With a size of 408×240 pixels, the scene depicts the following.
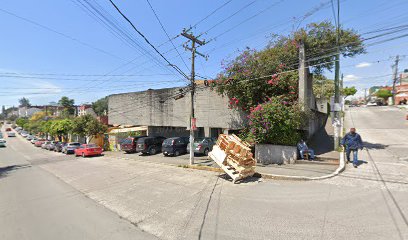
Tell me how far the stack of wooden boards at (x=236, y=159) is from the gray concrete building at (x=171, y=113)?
254 inches

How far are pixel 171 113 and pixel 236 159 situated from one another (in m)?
14.2

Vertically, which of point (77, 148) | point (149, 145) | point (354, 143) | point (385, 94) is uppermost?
point (385, 94)

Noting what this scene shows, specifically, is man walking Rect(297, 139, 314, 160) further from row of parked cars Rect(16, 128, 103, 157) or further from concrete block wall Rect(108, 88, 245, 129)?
row of parked cars Rect(16, 128, 103, 157)

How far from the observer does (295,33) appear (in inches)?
546

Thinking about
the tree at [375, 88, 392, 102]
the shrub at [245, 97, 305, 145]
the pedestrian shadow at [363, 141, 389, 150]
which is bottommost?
the pedestrian shadow at [363, 141, 389, 150]

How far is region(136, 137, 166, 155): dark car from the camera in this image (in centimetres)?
1889

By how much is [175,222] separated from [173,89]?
18.0m

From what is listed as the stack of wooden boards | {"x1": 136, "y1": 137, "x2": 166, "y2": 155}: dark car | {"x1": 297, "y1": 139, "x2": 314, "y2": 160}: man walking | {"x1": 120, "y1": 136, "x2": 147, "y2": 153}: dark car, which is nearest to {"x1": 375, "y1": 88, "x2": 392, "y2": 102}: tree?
{"x1": 297, "y1": 139, "x2": 314, "y2": 160}: man walking

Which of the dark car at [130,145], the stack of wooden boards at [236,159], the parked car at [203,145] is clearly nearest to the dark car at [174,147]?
the parked car at [203,145]

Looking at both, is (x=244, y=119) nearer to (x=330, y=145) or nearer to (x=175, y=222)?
(x=330, y=145)

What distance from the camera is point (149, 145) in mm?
19188

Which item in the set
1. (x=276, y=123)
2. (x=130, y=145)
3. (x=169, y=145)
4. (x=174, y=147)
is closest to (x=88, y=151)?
(x=130, y=145)

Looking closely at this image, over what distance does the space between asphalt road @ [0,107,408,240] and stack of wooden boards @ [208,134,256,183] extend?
1.46ft

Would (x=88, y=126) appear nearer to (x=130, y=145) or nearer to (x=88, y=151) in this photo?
(x=88, y=151)
